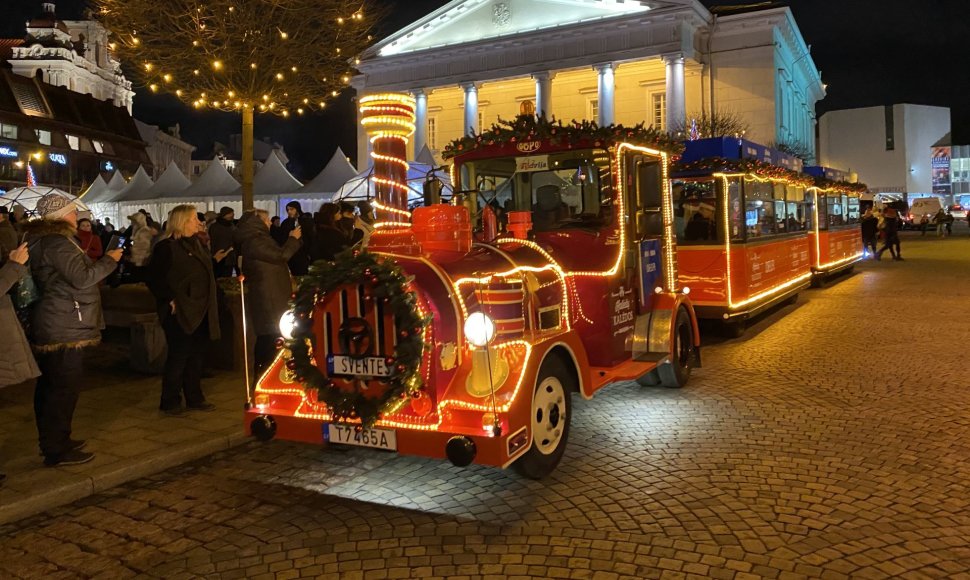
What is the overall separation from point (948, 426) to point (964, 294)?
37.7 ft

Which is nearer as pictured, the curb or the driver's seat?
the curb

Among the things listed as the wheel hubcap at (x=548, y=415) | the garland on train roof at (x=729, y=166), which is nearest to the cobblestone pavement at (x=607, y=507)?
the wheel hubcap at (x=548, y=415)

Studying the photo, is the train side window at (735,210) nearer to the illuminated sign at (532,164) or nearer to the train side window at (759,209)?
the train side window at (759,209)

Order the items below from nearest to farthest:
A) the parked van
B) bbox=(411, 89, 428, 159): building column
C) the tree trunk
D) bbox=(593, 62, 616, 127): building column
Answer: the tree trunk, bbox=(593, 62, 616, 127): building column, bbox=(411, 89, 428, 159): building column, the parked van

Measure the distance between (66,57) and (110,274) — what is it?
79.6 meters

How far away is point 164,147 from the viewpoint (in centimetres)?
8250

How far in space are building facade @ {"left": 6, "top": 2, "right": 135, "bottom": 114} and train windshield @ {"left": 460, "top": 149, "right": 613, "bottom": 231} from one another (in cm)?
6974

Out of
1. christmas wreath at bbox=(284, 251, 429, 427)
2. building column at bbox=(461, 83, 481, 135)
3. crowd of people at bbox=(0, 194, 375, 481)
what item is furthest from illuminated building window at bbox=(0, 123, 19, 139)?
christmas wreath at bbox=(284, 251, 429, 427)

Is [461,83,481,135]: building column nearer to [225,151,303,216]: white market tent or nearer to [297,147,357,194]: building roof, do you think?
[297,147,357,194]: building roof

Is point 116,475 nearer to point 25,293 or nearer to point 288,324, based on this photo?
point 25,293

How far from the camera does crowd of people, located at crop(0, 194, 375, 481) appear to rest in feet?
16.6

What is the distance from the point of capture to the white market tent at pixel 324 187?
21781mm

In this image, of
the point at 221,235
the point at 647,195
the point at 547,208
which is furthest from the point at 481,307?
the point at 221,235

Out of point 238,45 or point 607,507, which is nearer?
point 607,507
